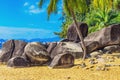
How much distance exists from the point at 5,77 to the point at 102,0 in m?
10.2

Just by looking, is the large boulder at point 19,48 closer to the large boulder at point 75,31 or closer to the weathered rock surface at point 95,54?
the weathered rock surface at point 95,54

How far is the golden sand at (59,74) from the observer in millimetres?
17641

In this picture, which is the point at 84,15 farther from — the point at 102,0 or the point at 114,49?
the point at 102,0

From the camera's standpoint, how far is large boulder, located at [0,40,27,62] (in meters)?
26.2

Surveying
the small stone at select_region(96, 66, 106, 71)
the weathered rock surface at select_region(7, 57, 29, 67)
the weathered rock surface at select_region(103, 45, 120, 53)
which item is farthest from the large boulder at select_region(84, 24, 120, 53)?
the small stone at select_region(96, 66, 106, 71)

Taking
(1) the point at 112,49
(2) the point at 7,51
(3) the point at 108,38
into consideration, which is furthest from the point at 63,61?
(3) the point at 108,38

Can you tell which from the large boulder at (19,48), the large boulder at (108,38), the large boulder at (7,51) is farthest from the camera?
the large boulder at (108,38)

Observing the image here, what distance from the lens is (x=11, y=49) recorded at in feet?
87.8

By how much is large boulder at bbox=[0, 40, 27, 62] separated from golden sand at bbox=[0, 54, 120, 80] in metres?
4.66

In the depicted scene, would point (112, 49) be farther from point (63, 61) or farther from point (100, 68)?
point (100, 68)

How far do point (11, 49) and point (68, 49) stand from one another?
15.5 feet

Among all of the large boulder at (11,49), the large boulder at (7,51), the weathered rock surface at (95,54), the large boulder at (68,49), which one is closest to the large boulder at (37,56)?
the large boulder at (68,49)

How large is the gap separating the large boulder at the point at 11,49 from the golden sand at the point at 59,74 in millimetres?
4659

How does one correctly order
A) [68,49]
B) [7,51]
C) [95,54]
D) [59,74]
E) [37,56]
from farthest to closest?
[95,54]
[7,51]
[68,49]
[37,56]
[59,74]
